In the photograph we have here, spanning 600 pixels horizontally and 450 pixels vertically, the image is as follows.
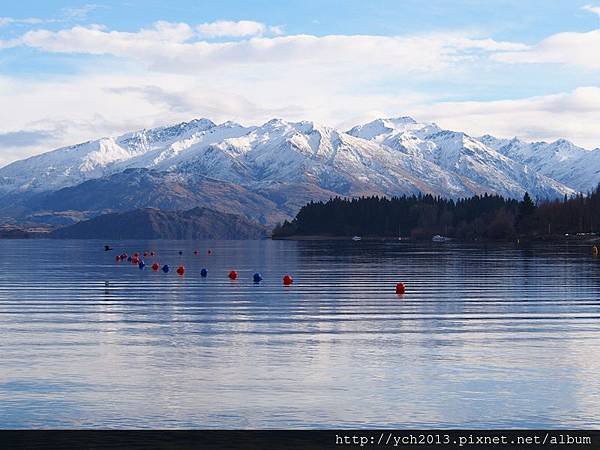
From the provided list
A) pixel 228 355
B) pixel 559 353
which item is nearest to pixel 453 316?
pixel 559 353

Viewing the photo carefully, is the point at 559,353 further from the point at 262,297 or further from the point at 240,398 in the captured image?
the point at 262,297

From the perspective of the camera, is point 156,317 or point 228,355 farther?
point 156,317

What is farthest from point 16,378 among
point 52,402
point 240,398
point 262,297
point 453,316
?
point 262,297

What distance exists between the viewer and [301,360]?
118 ft

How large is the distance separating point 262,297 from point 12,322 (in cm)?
2349

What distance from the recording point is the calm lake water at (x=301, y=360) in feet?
85.7

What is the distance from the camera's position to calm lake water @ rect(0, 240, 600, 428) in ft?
85.7

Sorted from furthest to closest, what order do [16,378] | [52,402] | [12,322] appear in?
[12,322]
[16,378]
[52,402]

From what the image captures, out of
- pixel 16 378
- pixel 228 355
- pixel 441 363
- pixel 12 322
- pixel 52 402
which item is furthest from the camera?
pixel 12 322
